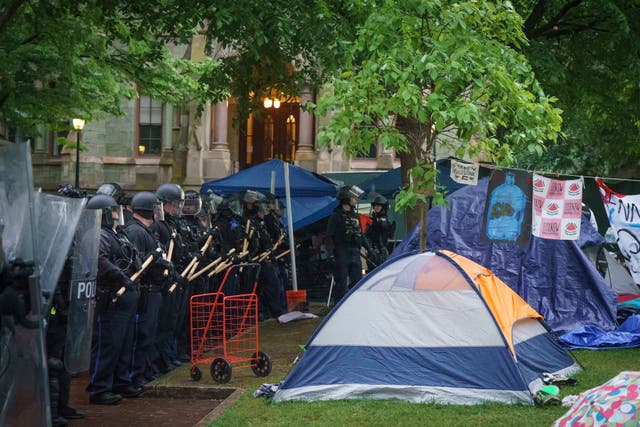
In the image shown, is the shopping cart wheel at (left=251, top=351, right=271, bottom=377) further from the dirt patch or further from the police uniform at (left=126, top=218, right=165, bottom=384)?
the police uniform at (left=126, top=218, right=165, bottom=384)

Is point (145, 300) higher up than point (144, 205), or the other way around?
point (144, 205)

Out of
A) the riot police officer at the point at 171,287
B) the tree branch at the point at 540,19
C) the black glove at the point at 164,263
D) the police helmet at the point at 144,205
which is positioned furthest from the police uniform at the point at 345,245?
the black glove at the point at 164,263

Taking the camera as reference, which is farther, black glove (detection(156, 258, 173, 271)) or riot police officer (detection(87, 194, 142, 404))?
black glove (detection(156, 258, 173, 271))

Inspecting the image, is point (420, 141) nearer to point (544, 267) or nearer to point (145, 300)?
point (145, 300)

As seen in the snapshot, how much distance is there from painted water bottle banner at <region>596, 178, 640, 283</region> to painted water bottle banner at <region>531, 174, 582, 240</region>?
4.29 feet

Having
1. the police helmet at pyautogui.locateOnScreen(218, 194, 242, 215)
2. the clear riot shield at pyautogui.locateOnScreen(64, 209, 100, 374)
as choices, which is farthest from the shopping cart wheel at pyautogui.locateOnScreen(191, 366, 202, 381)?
the police helmet at pyautogui.locateOnScreen(218, 194, 242, 215)

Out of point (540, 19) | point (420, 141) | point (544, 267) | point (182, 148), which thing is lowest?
point (544, 267)

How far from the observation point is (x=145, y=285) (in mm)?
11258

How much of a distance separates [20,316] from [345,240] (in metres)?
11.1

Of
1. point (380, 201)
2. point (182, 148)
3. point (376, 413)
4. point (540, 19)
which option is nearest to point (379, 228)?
point (380, 201)

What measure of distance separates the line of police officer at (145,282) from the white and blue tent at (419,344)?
195cm

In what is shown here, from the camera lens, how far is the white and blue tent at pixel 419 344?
9781 millimetres

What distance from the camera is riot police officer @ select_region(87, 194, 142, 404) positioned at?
34.1 feet

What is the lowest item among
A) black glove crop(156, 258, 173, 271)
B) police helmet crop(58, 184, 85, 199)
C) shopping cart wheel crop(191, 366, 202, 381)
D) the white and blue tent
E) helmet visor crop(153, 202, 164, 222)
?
shopping cart wheel crop(191, 366, 202, 381)
